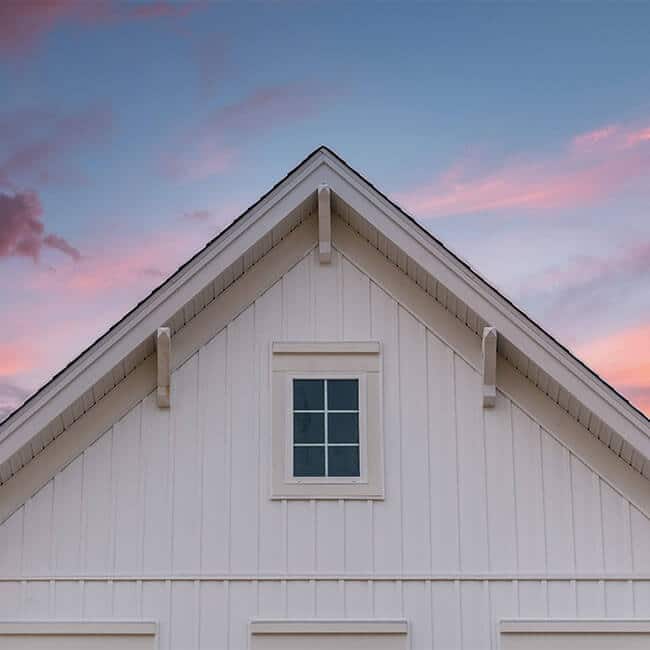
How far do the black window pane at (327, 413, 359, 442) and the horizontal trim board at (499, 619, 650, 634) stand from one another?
2.11 metres

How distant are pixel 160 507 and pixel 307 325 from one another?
2133 mm

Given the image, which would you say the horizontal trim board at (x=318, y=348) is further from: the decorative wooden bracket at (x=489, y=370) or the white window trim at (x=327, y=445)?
the decorative wooden bracket at (x=489, y=370)

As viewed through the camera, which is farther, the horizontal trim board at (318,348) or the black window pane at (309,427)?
the horizontal trim board at (318,348)

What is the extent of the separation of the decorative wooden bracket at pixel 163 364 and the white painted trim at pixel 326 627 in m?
2.15

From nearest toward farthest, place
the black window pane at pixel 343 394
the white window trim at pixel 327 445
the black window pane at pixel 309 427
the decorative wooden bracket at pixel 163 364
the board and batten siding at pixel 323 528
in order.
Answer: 1. the board and batten siding at pixel 323 528
2. the decorative wooden bracket at pixel 163 364
3. the white window trim at pixel 327 445
4. the black window pane at pixel 309 427
5. the black window pane at pixel 343 394

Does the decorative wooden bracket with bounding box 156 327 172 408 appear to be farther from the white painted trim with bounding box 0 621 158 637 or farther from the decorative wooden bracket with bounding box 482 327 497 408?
the decorative wooden bracket with bounding box 482 327 497 408

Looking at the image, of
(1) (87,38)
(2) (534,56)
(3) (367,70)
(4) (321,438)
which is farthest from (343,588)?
(1) (87,38)

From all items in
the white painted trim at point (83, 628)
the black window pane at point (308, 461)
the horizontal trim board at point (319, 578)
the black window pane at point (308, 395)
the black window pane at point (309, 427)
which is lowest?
the white painted trim at point (83, 628)

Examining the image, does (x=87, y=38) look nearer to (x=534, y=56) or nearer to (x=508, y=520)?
(x=534, y=56)

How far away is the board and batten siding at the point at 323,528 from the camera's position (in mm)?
11523

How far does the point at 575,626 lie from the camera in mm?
11406

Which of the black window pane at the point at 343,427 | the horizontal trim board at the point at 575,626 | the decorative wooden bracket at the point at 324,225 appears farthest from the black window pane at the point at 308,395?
the horizontal trim board at the point at 575,626

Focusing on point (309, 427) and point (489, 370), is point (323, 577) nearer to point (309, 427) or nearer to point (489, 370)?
point (309, 427)

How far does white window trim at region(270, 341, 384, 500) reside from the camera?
38.6ft
